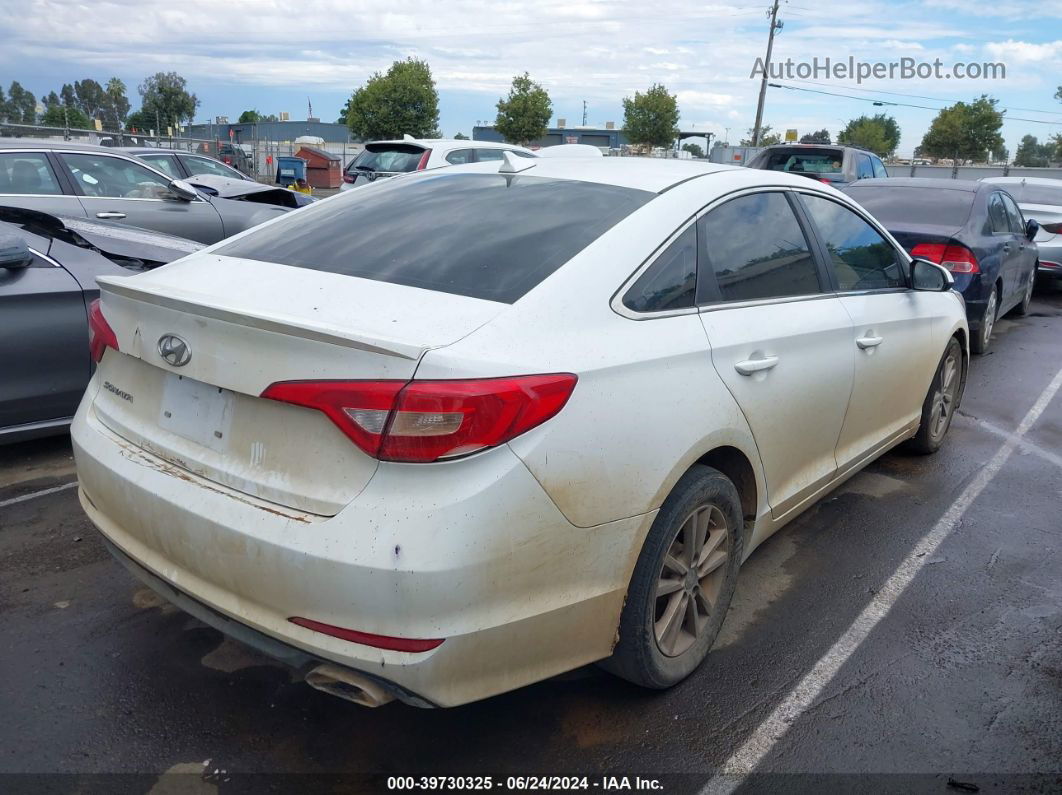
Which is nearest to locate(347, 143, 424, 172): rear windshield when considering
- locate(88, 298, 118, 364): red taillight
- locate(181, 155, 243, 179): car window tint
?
locate(181, 155, 243, 179): car window tint

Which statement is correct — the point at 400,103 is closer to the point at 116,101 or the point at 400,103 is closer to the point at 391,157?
the point at 391,157

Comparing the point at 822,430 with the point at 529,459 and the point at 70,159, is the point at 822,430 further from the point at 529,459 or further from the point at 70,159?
the point at 70,159

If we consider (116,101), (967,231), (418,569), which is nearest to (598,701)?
(418,569)

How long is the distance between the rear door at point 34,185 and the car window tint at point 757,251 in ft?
21.1

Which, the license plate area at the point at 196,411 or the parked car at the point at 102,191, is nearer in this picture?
the license plate area at the point at 196,411

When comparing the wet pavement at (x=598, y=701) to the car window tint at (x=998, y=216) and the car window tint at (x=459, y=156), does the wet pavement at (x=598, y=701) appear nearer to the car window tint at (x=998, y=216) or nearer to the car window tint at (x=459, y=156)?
the car window tint at (x=998, y=216)

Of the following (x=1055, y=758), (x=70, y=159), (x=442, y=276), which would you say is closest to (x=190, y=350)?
(x=442, y=276)

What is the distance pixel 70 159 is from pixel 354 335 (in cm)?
709

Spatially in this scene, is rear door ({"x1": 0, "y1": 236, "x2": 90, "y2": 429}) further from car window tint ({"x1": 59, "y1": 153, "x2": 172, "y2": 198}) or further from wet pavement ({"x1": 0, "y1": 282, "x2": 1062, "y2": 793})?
car window tint ({"x1": 59, "y1": 153, "x2": 172, "y2": 198})

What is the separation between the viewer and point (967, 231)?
7488 millimetres

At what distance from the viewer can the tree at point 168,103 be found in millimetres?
77750

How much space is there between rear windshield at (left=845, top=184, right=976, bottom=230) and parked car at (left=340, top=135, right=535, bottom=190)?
5.75m

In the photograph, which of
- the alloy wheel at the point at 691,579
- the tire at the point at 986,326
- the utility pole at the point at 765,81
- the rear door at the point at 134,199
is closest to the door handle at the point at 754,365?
the alloy wheel at the point at 691,579

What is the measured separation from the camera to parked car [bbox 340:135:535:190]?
12.7m
